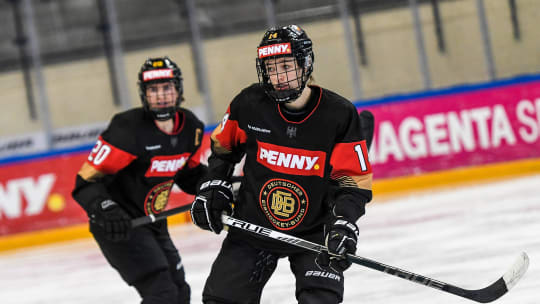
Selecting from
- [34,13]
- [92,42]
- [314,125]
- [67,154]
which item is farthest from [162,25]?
[314,125]

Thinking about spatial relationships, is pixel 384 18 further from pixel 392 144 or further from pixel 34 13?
pixel 34 13

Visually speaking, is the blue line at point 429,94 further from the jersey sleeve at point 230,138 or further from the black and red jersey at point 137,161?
the jersey sleeve at point 230,138

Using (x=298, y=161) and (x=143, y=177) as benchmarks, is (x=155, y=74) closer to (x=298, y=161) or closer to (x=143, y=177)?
(x=143, y=177)

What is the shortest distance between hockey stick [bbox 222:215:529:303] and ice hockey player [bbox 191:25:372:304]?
1.9 inches

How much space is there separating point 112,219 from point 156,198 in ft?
1.18

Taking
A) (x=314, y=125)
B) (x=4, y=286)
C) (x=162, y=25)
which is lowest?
(x=4, y=286)

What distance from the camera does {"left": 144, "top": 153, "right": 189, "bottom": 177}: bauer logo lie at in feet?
11.8

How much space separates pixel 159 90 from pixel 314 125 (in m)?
1.15

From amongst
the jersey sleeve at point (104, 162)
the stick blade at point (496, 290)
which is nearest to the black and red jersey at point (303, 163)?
the stick blade at point (496, 290)

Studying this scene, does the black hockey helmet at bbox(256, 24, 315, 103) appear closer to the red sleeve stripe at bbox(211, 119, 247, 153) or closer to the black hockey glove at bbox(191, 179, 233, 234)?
the red sleeve stripe at bbox(211, 119, 247, 153)

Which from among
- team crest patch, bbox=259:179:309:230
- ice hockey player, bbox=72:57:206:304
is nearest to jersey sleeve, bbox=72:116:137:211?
ice hockey player, bbox=72:57:206:304

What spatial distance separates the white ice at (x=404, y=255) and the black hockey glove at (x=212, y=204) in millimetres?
1164

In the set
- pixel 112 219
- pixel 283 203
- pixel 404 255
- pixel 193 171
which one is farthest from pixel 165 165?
pixel 404 255

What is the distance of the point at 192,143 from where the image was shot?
3.71 metres
